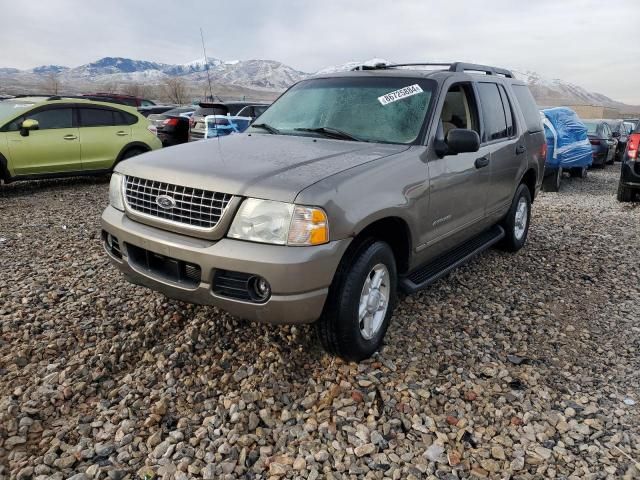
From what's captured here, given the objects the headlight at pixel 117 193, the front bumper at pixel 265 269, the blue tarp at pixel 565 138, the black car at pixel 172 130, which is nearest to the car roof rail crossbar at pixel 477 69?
the front bumper at pixel 265 269

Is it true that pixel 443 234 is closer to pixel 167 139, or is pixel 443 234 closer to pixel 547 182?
pixel 547 182

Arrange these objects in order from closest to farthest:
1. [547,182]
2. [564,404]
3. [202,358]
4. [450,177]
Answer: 1. [564,404]
2. [202,358]
3. [450,177]
4. [547,182]

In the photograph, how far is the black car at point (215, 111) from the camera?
11.5 m

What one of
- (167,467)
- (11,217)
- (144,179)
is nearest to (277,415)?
(167,467)

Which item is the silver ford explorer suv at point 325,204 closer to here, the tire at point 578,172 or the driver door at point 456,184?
the driver door at point 456,184

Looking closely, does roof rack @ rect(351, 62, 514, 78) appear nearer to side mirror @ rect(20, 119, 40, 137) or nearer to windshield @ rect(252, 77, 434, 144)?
windshield @ rect(252, 77, 434, 144)

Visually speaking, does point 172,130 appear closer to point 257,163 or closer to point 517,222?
point 517,222

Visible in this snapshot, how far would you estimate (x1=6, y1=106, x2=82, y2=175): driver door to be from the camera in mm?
8195

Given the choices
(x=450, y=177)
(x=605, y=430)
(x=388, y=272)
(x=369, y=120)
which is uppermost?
(x=369, y=120)

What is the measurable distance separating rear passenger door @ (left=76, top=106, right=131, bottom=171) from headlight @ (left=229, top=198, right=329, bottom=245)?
761cm

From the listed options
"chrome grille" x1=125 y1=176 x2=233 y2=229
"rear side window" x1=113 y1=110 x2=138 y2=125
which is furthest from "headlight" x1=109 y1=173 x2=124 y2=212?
"rear side window" x1=113 y1=110 x2=138 y2=125

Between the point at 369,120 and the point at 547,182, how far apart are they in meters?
8.65

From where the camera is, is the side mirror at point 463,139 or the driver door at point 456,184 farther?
the driver door at point 456,184

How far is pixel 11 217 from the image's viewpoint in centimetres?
678
